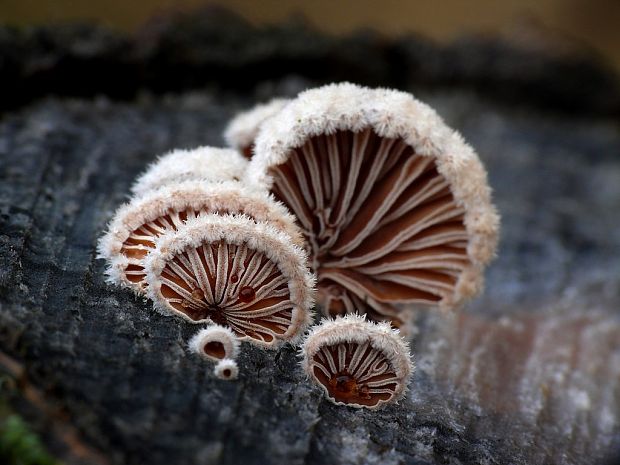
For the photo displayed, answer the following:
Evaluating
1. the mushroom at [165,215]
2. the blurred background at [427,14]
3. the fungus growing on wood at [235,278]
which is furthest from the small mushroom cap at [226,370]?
the blurred background at [427,14]

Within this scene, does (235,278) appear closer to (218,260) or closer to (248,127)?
(218,260)

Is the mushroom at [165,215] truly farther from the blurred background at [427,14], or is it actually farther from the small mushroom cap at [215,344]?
the blurred background at [427,14]

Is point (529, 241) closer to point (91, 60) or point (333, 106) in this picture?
point (333, 106)

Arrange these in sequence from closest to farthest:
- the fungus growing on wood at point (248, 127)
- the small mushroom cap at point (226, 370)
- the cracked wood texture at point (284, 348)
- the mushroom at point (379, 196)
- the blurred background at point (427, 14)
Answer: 1. the cracked wood texture at point (284, 348)
2. the small mushroom cap at point (226, 370)
3. the mushroom at point (379, 196)
4. the fungus growing on wood at point (248, 127)
5. the blurred background at point (427, 14)

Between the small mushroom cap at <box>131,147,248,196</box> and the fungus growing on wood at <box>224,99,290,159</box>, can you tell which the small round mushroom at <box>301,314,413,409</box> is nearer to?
the small mushroom cap at <box>131,147,248,196</box>

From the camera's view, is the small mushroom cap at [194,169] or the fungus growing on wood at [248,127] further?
the fungus growing on wood at [248,127]

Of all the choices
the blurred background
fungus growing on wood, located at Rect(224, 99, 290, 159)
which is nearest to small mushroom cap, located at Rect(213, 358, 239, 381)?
→ fungus growing on wood, located at Rect(224, 99, 290, 159)

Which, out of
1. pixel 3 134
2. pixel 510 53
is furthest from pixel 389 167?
pixel 510 53
